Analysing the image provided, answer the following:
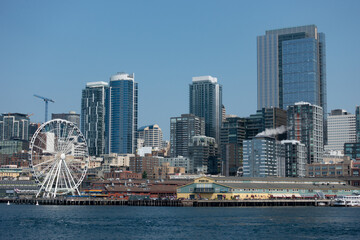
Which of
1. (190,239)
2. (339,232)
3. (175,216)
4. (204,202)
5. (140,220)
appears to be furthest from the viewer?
(204,202)

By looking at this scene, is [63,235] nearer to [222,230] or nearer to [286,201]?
[222,230]

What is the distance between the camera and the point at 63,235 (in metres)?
106

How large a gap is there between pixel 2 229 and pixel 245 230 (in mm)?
44918

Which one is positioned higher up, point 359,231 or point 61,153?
point 61,153

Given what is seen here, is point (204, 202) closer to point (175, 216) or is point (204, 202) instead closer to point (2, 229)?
point (175, 216)

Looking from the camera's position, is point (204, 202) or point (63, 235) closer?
point (63, 235)

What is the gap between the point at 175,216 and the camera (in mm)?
148125

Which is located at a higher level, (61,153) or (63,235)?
(61,153)

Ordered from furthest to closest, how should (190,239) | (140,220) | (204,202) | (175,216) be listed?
(204,202) → (175,216) → (140,220) → (190,239)

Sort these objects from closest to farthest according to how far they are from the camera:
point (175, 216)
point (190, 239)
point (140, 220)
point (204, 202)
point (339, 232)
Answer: point (190, 239) → point (339, 232) → point (140, 220) → point (175, 216) → point (204, 202)

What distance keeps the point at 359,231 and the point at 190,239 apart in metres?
32.6

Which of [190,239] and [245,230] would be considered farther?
[245,230]

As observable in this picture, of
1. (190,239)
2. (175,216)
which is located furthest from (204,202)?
(190,239)

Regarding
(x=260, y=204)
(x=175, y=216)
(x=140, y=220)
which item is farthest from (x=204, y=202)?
(x=140, y=220)
